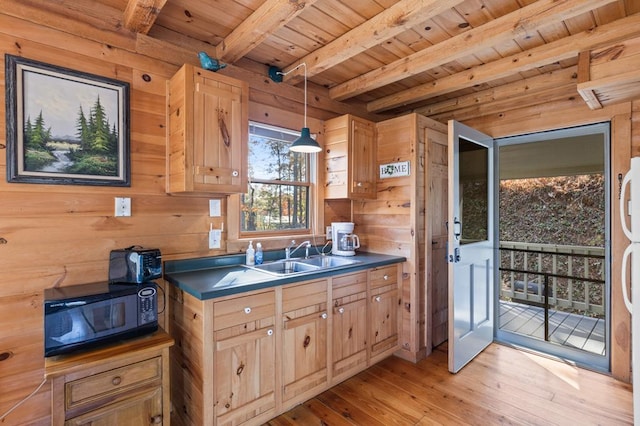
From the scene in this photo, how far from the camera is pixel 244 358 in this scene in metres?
1.90

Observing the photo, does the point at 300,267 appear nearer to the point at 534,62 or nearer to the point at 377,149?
the point at 377,149

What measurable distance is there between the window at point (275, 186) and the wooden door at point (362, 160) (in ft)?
1.46

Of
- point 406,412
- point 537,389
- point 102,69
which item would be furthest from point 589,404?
point 102,69

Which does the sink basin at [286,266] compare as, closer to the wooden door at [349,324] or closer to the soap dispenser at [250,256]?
the soap dispenser at [250,256]

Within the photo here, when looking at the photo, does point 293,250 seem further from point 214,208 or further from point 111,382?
point 111,382

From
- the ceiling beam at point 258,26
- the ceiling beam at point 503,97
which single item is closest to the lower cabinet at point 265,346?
the ceiling beam at point 258,26

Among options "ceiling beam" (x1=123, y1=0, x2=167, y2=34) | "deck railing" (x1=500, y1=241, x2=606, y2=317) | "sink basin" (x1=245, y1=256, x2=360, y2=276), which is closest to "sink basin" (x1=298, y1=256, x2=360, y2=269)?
"sink basin" (x1=245, y1=256, x2=360, y2=276)

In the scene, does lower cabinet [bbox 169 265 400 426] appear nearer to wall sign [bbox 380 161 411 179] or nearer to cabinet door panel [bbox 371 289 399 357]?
cabinet door panel [bbox 371 289 399 357]

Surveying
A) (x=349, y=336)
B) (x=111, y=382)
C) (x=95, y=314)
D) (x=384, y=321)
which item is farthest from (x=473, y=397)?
(x=95, y=314)

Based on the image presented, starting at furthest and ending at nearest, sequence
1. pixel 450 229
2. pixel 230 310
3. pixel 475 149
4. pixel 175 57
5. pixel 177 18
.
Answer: pixel 475 149 < pixel 450 229 < pixel 175 57 < pixel 177 18 < pixel 230 310

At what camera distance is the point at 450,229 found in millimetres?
2605

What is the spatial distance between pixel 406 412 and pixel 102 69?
115 inches

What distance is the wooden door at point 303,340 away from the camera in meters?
2.11

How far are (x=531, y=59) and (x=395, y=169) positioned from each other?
129 cm
